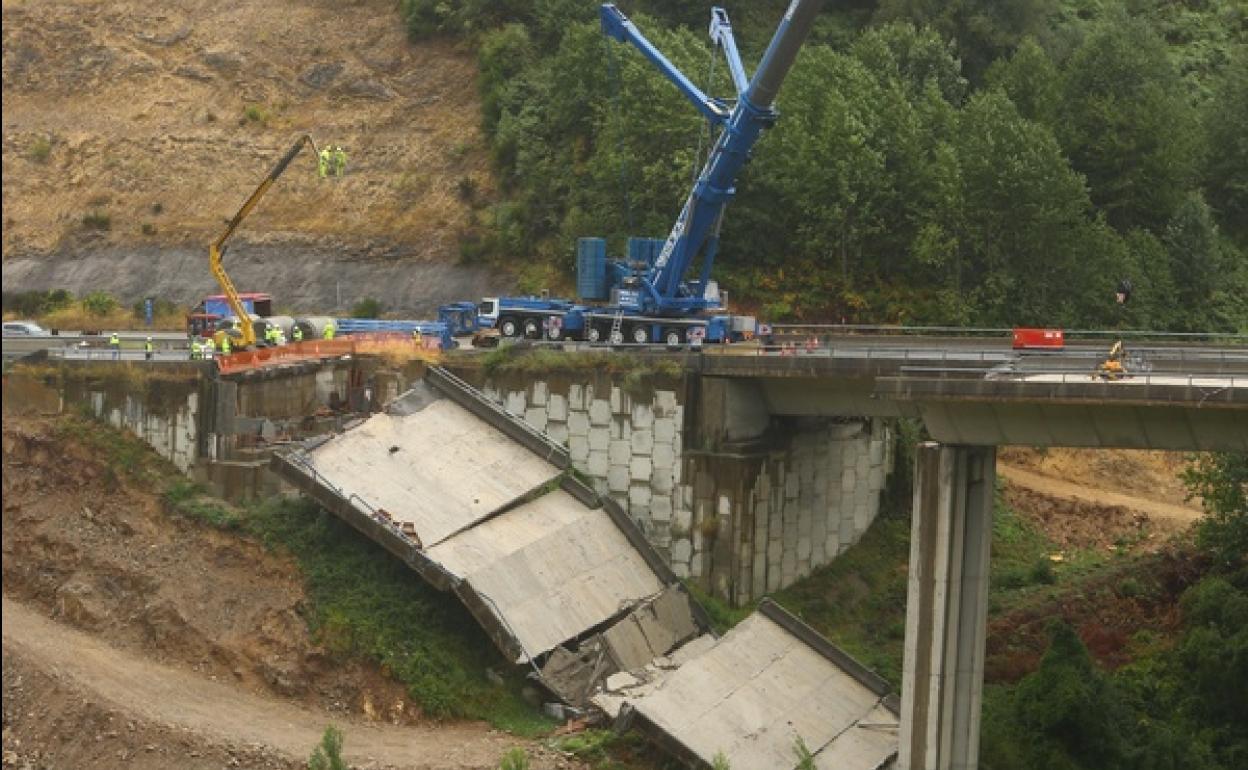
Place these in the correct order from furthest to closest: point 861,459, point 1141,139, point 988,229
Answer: point 1141,139
point 988,229
point 861,459

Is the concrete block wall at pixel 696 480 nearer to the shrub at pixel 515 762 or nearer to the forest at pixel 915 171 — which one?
the shrub at pixel 515 762

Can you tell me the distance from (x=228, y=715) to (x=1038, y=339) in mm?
19332

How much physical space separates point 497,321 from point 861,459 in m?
10.8

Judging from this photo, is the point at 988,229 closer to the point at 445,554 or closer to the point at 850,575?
the point at 850,575

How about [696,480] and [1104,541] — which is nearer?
[696,480]

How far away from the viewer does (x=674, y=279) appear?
177 ft

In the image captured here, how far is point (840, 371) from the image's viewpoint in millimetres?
45438

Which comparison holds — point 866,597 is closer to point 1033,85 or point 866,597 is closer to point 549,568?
point 549,568

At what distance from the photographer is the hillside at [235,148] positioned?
72.4 meters

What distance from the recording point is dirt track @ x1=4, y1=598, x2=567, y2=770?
132 feet

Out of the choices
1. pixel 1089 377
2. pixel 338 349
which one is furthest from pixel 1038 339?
pixel 338 349

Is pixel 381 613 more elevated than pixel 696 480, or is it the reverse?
pixel 696 480

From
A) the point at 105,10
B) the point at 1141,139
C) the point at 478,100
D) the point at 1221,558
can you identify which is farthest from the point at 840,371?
the point at 105,10

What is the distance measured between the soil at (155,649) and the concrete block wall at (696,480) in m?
8.27
